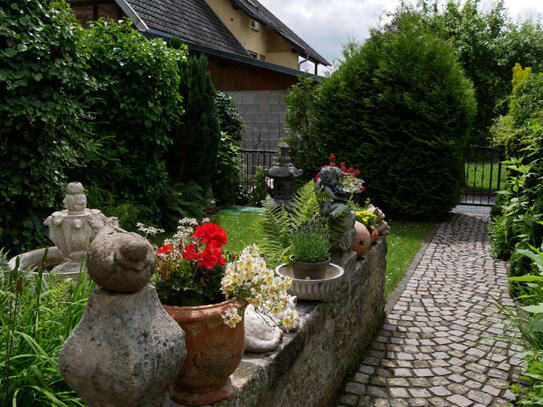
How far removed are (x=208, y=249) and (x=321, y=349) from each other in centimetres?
153

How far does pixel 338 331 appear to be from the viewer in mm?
3594

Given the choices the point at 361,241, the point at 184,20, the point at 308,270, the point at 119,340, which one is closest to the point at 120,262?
the point at 119,340

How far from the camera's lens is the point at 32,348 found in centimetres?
194

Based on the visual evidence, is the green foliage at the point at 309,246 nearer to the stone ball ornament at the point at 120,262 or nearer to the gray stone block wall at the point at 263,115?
the stone ball ornament at the point at 120,262

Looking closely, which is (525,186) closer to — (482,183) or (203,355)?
(203,355)

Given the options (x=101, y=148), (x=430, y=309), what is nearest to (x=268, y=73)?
(x=101, y=148)

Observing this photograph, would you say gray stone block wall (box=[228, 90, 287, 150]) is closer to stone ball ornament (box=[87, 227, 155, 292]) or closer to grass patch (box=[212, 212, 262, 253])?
grass patch (box=[212, 212, 262, 253])

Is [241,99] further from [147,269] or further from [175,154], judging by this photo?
[147,269]

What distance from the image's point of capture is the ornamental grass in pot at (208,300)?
1864 millimetres

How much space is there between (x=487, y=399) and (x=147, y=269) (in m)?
3.20

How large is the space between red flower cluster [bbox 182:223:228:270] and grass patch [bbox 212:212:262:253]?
182 inches

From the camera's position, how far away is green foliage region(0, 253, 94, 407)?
1.87 meters

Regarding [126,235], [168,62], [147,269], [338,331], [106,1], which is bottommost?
[338,331]

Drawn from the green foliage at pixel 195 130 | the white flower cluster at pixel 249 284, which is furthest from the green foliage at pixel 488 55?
the white flower cluster at pixel 249 284
